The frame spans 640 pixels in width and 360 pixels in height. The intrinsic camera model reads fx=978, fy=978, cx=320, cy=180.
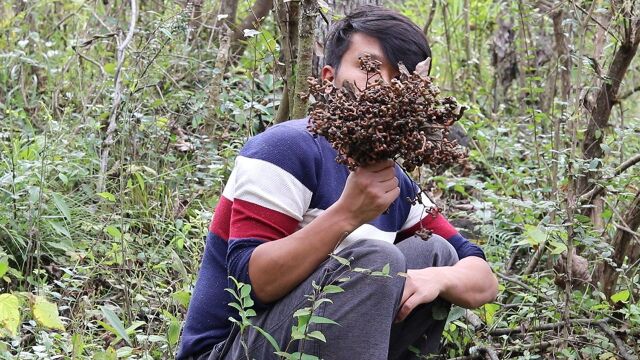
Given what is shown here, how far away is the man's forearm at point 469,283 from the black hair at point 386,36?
61 centimetres

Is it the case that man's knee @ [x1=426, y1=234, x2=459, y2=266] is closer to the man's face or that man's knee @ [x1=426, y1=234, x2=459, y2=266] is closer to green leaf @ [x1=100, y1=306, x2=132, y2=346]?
the man's face

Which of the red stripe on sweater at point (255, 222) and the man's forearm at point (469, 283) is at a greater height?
the red stripe on sweater at point (255, 222)

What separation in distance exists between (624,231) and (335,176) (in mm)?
1603

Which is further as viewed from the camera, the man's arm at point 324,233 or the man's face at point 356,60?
the man's face at point 356,60

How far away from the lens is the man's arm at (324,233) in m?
2.45

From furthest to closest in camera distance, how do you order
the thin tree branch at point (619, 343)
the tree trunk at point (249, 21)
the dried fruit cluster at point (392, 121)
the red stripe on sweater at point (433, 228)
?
1. the tree trunk at point (249, 21)
2. the thin tree branch at point (619, 343)
3. the red stripe on sweater at point (433, 228)
4. the dried fruit cluster at point (392, 121)

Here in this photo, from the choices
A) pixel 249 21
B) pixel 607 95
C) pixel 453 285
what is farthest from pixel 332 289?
pixel 249 21

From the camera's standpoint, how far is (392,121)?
7.53 ft

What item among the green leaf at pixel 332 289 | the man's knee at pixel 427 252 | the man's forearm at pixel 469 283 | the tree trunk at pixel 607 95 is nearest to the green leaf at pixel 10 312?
the green leaf at pixel 332 289

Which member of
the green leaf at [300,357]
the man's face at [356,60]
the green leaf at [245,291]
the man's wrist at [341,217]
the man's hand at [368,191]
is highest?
the man's face at [356,60]

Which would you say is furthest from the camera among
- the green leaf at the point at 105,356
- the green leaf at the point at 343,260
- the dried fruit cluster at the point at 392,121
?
the green leaf at the point at 105,356

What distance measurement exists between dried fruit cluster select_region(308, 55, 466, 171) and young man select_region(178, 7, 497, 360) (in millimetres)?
129

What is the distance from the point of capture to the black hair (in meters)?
2.88

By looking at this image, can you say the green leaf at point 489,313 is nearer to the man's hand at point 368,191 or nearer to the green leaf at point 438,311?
the green leaf at point 438,311
